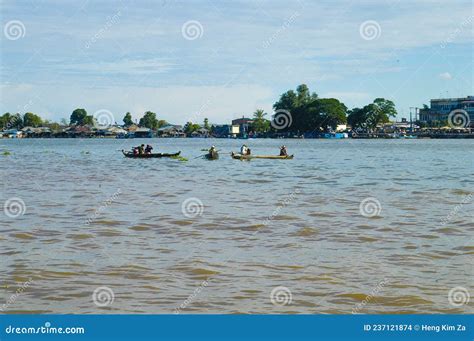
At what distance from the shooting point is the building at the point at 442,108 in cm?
17862

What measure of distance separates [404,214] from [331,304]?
9.79 m

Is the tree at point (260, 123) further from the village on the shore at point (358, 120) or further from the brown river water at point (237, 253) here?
the brown river water at point (237, 253)

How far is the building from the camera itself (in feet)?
586

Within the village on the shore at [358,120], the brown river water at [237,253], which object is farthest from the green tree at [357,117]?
the brown river water at [237,253]

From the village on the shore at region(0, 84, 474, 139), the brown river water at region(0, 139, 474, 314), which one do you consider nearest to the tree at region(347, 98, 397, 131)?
the village on the shore at region(0, 84, 474, 139)

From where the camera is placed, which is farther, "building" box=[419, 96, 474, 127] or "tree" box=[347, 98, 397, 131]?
"building" box=[419, 96, 474, 127]

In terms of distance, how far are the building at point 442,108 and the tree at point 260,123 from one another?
45336 millimetres

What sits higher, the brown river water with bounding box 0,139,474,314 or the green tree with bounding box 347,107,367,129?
the green tree with bounding box 347,107,367,129

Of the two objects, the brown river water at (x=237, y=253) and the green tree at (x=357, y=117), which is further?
the green tree at (x=357, y=117)

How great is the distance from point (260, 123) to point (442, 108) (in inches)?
2076

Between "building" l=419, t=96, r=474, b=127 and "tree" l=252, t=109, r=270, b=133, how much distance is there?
1785 inches

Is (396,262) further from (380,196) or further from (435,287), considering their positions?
(380,196)

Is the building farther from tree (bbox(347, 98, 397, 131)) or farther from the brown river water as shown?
the brown river water

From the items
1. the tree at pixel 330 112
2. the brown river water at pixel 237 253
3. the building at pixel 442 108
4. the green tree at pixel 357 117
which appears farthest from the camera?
the building at pixel 442 108
